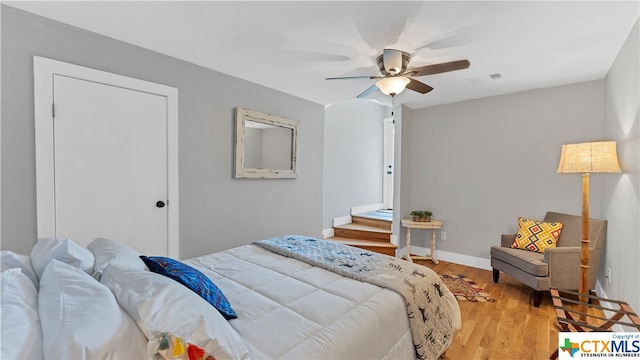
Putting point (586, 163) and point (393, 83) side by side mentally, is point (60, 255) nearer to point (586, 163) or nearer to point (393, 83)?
point (393, 83)

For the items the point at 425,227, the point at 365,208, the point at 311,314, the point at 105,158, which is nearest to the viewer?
the point at 311,314

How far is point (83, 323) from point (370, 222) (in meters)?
4.81

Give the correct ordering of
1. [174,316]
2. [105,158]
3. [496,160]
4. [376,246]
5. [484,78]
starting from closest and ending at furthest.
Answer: [174,316]
[105,158]
[484,78]
[496,160]
[376,246]

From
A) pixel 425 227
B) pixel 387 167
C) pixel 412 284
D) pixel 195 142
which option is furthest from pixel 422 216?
pixel 195 142

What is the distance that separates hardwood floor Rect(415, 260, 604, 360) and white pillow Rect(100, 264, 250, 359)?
71.0 inches

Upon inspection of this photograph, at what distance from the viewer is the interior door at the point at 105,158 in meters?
2.06

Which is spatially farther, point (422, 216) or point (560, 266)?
point (422, 216)

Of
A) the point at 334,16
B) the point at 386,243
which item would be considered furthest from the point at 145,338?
the point at 386,243

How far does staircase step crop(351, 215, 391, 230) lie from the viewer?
5.09 meters

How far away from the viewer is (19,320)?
0.83m

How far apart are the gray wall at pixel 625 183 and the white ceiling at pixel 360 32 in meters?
0.23

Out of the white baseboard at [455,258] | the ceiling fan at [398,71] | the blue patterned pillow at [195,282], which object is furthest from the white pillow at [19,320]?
the white baseboard at [455,258]

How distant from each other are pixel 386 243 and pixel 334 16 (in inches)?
142

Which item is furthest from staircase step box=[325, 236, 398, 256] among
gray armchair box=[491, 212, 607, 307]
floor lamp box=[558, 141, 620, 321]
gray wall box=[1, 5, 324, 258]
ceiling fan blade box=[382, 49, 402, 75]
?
ceiling fan blade box=[382, 49, 402, 75]
